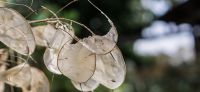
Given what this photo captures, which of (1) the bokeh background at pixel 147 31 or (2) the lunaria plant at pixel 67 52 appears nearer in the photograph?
(2) the lunaria plant at pixel 67 52

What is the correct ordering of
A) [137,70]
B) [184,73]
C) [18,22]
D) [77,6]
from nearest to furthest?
1. [18,22]
2. [77,6]
3. [137,70]
4. [184,73]

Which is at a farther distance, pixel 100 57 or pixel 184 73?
pixel 184 73

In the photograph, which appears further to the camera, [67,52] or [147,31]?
[147,31]

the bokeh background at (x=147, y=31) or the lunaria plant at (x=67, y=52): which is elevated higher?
the lunaria plant at (x=67, y=52)

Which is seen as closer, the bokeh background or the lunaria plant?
the lunaria plant

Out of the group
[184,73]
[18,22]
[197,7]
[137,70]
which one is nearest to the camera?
[18,22]

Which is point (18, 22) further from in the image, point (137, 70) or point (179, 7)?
point (137, 70)

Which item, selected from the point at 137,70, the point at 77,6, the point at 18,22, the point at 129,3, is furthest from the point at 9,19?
the point at 137,70

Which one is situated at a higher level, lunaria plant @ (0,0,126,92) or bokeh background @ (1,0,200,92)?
lunaria plant @ (0,0,126,92)
